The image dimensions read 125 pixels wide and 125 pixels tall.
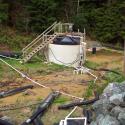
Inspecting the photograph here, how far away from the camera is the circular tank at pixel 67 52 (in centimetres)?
3045

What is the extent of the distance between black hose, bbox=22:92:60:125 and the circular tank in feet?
28.3

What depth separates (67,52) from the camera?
100ft

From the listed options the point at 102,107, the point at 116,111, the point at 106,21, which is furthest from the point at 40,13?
the point at 116,111

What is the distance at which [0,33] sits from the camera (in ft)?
127

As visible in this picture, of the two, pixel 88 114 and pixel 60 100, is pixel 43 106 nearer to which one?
pixel 60 100

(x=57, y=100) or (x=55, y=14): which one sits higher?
(x=55, y=14)

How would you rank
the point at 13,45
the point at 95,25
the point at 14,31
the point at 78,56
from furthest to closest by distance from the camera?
the point at 95,25 → the point at 14,31 → the point at 13,45 → the point at 78,56

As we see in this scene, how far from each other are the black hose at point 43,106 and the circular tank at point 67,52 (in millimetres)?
8641

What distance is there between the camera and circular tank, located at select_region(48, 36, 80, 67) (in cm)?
3045

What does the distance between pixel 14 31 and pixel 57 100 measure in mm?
20867

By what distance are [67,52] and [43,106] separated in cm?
1143

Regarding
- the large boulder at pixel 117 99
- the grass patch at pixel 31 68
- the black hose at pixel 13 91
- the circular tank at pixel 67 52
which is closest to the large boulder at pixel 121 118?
the large boulder at pixel 117 99

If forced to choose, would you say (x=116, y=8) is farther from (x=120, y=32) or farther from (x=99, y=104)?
(x=99, y=104)

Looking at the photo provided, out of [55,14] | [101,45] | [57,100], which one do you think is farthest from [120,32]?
[57,100]
